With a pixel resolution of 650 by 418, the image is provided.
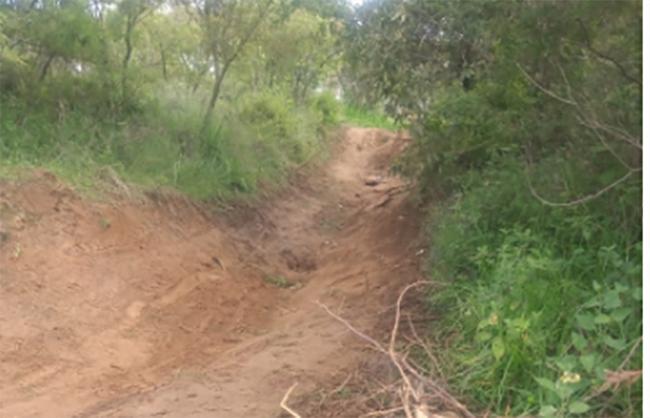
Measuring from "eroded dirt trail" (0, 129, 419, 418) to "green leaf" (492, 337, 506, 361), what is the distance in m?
1.30

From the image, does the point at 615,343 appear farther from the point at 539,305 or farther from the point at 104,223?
the point at 104,223

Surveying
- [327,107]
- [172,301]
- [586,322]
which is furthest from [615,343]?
[327,107]

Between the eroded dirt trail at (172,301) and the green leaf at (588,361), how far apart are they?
185cm

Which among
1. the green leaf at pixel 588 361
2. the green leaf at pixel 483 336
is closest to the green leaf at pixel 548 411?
the green leaf at pixel 588 361

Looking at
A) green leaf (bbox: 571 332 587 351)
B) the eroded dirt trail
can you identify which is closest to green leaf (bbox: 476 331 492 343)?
green leaf (bbox: 571 332 587 351)

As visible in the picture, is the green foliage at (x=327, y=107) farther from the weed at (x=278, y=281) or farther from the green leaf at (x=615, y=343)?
the green leaf at (x=615, y=343)

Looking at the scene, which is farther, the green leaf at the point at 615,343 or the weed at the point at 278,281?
the weed at the point at 278,281

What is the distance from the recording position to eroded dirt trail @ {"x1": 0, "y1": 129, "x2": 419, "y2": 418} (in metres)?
5.52

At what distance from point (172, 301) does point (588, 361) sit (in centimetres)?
499

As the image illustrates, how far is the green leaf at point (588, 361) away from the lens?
3666mm

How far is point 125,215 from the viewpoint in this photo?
29.2 feet

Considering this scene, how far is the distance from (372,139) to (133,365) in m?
16.1

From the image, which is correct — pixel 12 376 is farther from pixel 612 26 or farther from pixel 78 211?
pixel 612 26

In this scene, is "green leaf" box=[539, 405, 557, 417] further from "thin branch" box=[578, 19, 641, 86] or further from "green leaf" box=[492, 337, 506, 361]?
"thin branch" box=[578, 19, 641, 86]
